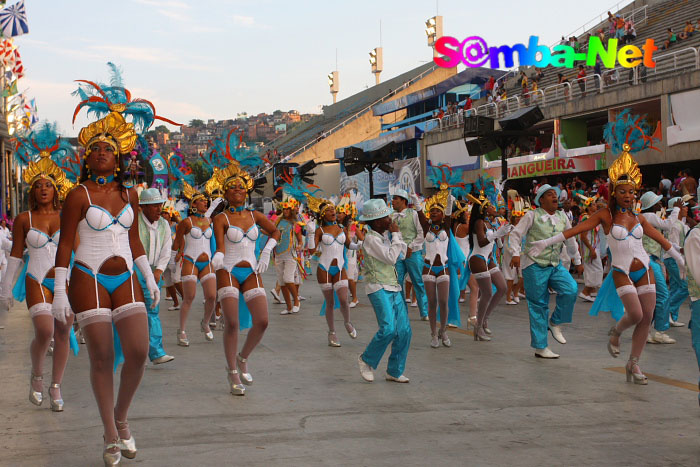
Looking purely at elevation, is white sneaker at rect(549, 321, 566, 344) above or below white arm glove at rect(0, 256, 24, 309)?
below

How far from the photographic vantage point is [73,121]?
20.5ft

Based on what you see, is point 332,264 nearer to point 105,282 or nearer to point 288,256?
point 288,256

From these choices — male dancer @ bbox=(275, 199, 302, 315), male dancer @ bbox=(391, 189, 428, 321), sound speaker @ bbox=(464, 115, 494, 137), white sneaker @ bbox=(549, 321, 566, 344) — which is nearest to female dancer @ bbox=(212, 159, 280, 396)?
male dancer @ bbox=(391, 189, 428, 321)

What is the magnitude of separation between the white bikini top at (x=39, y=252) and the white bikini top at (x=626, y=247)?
5.40 meters

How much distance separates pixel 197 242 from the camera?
11438 millimetres

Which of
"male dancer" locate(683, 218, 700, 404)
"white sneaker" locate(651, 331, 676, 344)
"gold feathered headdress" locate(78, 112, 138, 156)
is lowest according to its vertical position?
"white sneaker" locate(651, 331, 676, 344)

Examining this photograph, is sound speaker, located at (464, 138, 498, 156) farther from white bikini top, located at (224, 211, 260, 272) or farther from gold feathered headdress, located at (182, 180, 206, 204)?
white bikini top, located at (224, 211, 260, 272)

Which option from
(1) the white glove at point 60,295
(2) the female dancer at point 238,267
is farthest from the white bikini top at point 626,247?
(1) the white glove at point 60,295

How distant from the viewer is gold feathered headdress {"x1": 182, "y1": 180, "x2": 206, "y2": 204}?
39.2 ft

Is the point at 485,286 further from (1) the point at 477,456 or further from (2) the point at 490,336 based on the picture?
(1) the point at 477,456

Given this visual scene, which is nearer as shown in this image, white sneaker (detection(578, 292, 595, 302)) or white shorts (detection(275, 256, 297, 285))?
white shorts (detection(275, 256, 297, 285))

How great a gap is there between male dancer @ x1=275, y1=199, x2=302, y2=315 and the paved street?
14.9 ft

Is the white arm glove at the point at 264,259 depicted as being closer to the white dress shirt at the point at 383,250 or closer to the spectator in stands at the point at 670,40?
the white dress shirt at the point at 383,250

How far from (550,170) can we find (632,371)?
2056 cm
